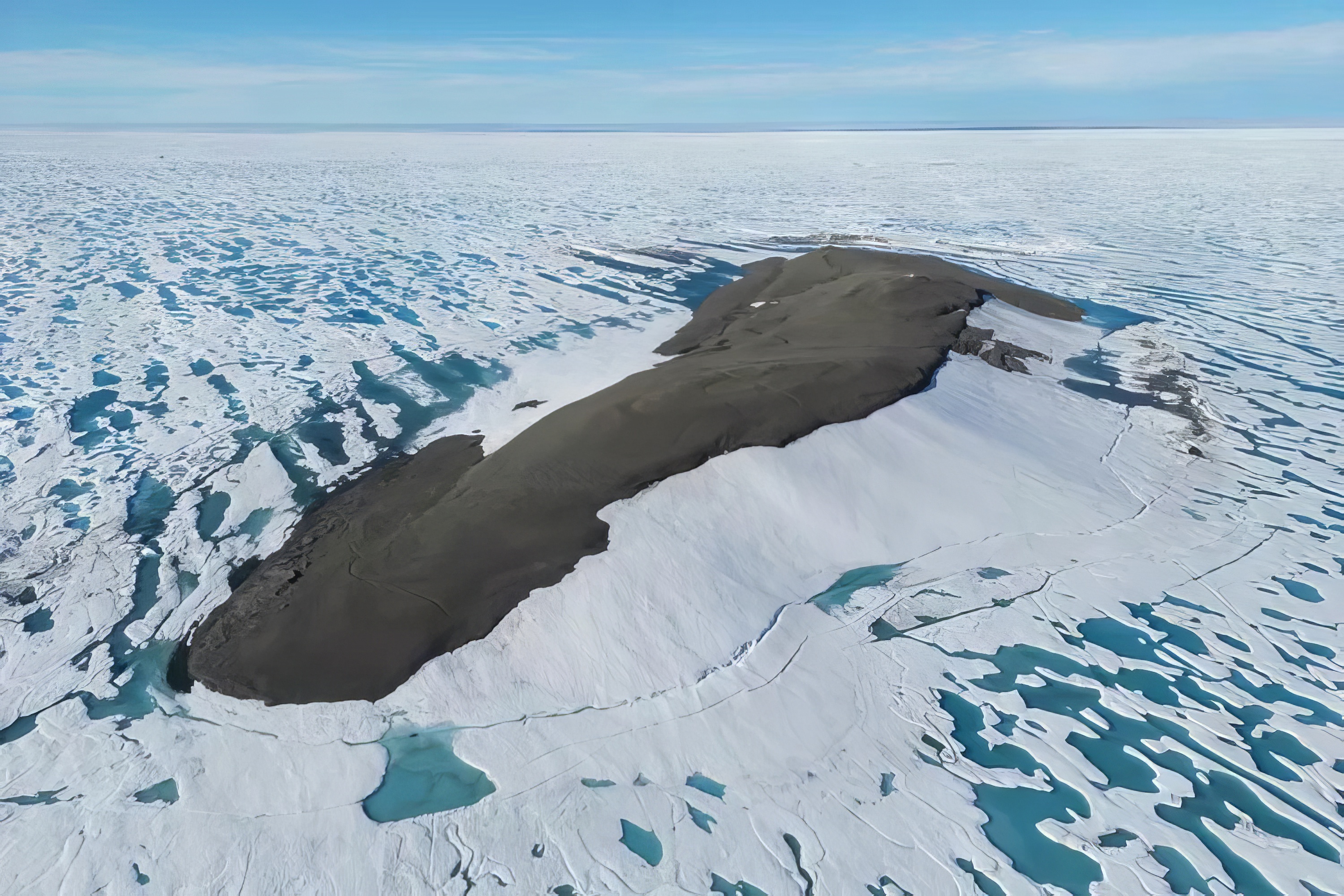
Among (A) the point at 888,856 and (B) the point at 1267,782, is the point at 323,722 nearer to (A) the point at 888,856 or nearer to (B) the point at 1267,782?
(A) the point at 888,856

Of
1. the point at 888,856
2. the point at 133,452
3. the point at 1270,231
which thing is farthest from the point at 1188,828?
the point at 1270,231

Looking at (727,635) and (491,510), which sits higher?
(491,510)

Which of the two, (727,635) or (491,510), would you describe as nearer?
(727,635)

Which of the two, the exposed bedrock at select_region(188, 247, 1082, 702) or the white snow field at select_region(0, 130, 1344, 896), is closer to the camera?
the white snow field at select_region(0, 130, 1344, 896)

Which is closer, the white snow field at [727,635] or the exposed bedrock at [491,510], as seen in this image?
the white snow field at [727,635]
